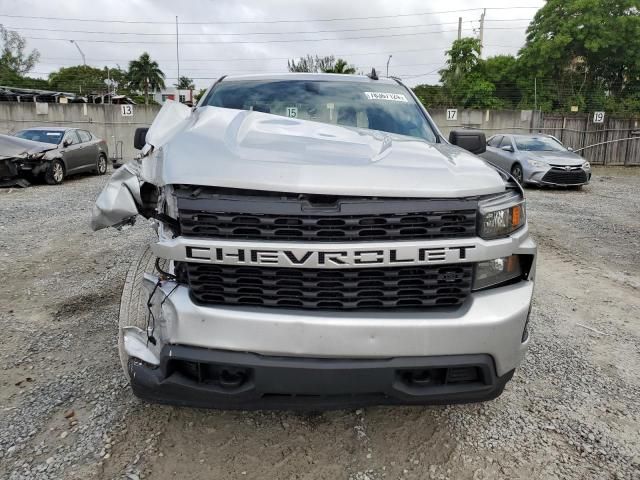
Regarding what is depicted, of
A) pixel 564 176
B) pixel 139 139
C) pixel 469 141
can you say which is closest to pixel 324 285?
pixel 469 141

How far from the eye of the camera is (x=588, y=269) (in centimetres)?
565

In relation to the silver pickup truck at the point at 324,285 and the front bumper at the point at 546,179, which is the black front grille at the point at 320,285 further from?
the front bumper at the point at 546,179

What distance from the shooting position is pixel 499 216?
7.08ft

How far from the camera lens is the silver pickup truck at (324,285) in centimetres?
199

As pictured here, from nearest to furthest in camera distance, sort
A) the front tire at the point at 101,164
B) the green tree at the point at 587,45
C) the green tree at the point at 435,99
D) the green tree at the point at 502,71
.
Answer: the front tire at the point at 101,164 < the green tree at the point at 435,99 < the green tree at the point at 587,45 < the green tree at the point at 502,71

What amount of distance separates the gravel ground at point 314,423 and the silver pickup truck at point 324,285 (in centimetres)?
41

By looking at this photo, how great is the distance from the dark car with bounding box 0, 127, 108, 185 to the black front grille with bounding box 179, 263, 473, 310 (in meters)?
10.9

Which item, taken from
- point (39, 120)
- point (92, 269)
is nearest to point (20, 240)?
point (92, 269)

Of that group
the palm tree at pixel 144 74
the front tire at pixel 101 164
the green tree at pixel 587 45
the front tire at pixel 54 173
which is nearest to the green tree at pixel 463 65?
the green tree at pixel 587 45

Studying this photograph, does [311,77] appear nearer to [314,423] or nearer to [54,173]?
[314,423]

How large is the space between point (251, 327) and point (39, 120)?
23454 millimetres

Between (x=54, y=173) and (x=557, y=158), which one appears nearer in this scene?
(x=54, y=173)

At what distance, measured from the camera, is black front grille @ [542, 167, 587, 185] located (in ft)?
40.8

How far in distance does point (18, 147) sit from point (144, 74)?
59.8 m
